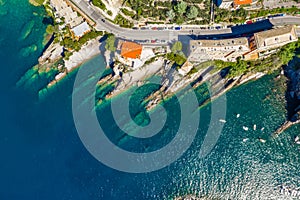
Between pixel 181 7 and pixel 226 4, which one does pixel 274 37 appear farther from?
pixel 181 7

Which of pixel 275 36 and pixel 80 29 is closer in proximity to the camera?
pixel 275 36

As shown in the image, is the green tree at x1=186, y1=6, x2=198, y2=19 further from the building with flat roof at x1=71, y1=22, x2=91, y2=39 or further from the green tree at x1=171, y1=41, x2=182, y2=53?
the building with flat roof at x1=71, y1=22, x2=91, y2=39

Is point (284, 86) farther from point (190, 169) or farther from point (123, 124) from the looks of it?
point (123, 124)

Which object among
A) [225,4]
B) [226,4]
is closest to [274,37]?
[226,4]

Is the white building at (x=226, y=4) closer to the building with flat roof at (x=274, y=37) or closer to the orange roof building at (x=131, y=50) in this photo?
the building with flat roof at (x=274, y=37)

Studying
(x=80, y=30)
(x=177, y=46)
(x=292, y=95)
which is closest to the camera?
(x=292, y=95)

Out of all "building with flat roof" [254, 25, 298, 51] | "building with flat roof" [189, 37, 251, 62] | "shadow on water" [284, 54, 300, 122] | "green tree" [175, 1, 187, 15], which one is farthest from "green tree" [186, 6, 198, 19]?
"shadow on water" [284, 54, 300, 122]
